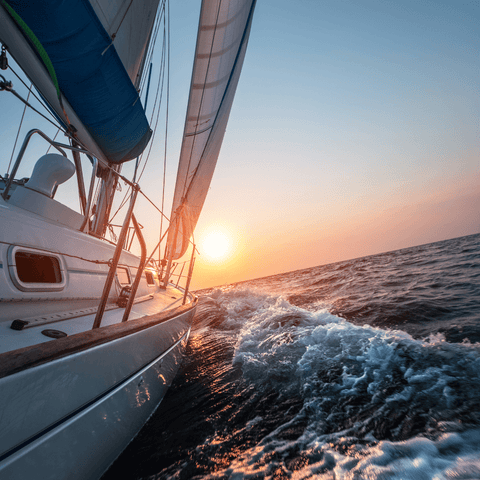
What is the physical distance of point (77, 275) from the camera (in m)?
2.25

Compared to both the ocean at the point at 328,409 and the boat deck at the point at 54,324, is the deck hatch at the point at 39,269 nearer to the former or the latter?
the boat deck at the point at 54,324

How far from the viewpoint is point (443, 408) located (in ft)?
6.01

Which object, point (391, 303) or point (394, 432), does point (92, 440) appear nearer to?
point (394, 432)

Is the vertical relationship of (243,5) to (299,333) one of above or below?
above

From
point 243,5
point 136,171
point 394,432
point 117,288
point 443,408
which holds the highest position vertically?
point 243,5

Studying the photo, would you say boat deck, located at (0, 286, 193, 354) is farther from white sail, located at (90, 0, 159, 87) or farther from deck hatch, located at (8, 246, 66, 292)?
white sail, located at (90, 0, 159, 87)

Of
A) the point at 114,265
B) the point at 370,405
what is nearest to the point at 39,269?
the point at 114,265

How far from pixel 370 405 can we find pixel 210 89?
6614 mm

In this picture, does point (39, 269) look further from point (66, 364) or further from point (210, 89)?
point (210, 89)

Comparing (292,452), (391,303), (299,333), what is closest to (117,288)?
(292,452)

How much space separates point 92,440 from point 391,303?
5510 millimetres

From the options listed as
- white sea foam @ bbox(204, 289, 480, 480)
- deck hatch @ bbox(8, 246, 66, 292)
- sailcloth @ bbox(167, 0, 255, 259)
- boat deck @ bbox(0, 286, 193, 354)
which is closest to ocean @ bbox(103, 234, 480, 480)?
white sea foam @ bbox(204, 289, 480, 480)

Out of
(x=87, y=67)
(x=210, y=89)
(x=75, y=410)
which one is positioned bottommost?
(x=75, y=410)

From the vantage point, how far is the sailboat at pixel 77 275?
91 centimetres
